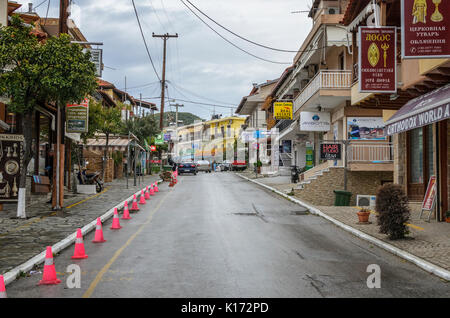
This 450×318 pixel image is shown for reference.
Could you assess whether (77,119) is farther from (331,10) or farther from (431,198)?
(331,10)

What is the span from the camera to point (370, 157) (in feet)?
73.3

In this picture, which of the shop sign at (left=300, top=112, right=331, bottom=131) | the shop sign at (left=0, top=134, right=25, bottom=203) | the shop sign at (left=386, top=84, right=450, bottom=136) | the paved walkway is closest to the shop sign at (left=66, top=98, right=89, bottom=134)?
the shop sign at (left=0, top=134, right=25, bottom=203)

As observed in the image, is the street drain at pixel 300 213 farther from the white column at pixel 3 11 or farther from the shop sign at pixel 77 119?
the white column at pixel 3 11

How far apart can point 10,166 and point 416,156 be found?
1373 centimetres

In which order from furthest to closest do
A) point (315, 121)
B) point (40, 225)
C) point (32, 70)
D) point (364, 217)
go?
point (315, 121) < point (364, 217) < point (32, 70) < point (40, 225)

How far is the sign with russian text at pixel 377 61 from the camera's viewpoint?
13484 mm

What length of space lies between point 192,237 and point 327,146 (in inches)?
457

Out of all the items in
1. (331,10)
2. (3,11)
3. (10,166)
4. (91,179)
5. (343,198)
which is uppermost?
(331,10)

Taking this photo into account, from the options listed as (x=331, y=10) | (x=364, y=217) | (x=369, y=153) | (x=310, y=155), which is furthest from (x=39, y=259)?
(x=310, y=155)

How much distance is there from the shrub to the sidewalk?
24.1ft

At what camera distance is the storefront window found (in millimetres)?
16969
